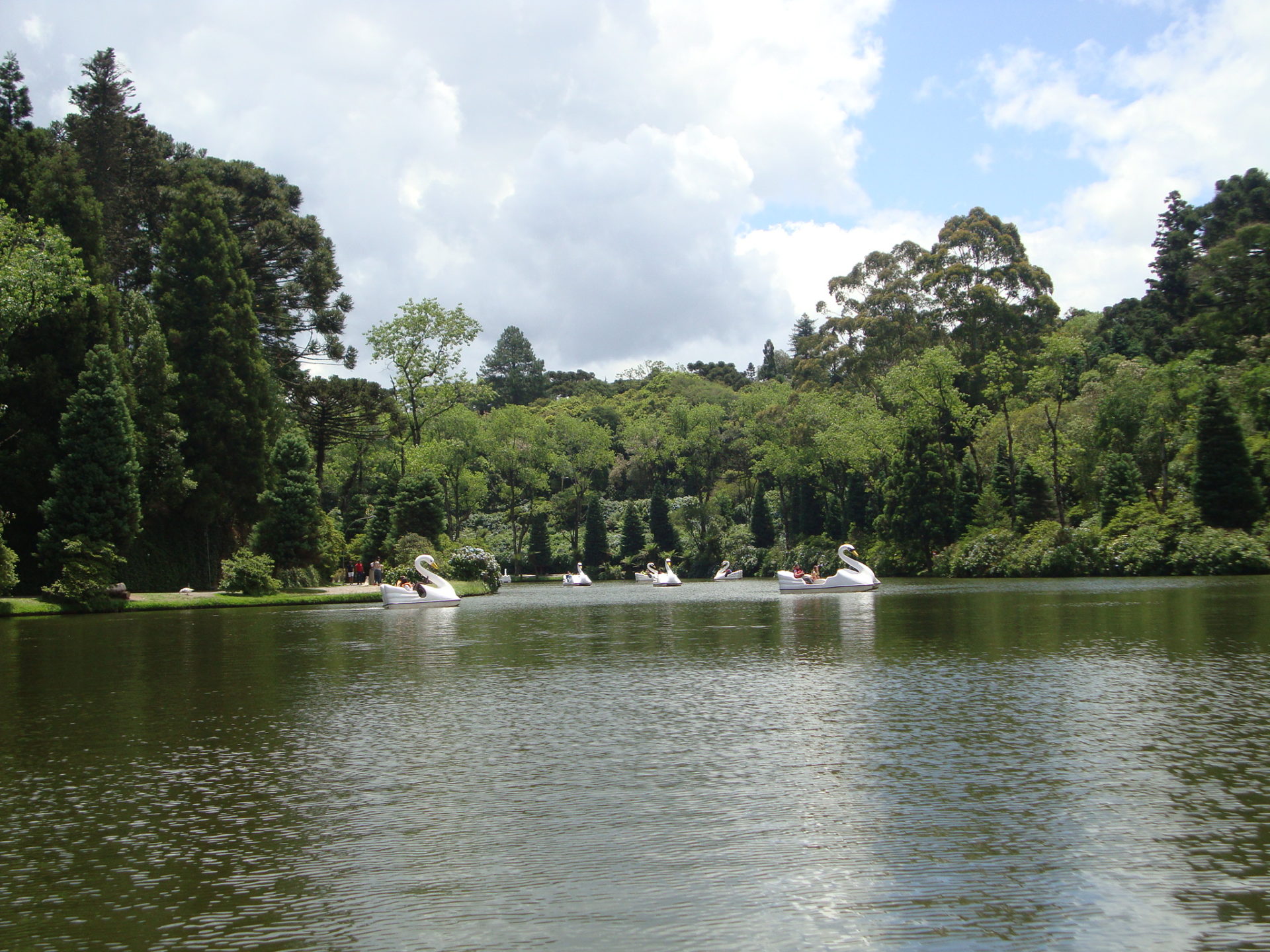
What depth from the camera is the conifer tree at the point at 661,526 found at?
8619 cm

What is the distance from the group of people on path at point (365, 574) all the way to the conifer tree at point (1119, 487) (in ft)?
114

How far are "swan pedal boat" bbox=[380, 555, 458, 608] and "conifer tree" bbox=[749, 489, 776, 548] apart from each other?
1888 inches

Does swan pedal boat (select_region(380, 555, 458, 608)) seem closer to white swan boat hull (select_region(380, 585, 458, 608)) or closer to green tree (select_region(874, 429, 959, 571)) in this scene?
white swan boat hull (select_region(380, 585, 458, 608))

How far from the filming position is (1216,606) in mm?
25547

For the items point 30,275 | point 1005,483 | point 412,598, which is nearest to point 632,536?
point 1005,483

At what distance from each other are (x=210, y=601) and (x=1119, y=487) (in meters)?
41.3

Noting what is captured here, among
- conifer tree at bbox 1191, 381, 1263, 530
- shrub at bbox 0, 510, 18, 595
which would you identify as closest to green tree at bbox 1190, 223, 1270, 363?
conifer tree at bbox 1191, 381, 1263, 530

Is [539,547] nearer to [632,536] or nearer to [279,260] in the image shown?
[632,536]

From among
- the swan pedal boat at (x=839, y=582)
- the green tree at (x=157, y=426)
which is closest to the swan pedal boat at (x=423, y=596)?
the green tree at (x=157, y=426)

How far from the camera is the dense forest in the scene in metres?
40.3

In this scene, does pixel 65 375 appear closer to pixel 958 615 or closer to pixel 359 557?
pixel 359 557

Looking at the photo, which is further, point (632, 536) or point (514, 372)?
point (514, 372)

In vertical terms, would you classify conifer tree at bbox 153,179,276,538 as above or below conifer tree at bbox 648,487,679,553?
above

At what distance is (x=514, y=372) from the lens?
147375 mm
